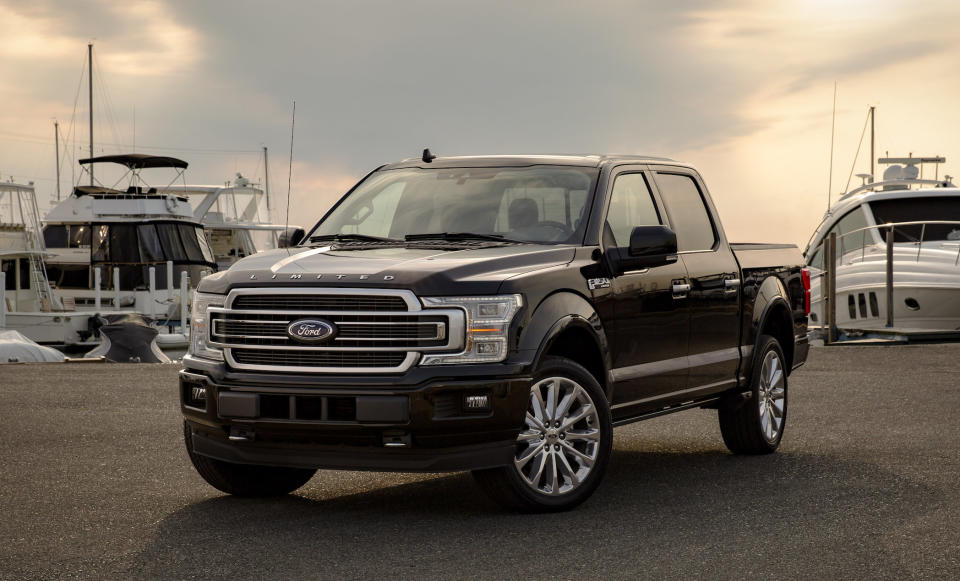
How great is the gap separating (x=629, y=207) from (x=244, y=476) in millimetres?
2985

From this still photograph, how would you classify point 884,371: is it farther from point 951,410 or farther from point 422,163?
point 422,163

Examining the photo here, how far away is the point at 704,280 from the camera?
861 cm

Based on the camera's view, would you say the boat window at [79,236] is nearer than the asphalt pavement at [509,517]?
No

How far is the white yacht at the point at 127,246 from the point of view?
47.0 m

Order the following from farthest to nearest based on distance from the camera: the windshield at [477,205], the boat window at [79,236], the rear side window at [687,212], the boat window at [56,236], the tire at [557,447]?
the boat window at [56,236], the boat window at [79,236], the rear side window at [687,212], the windshield at [477,205], the tire at [557,447]

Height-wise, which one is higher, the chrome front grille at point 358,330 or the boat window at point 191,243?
the boat window at point 191,243

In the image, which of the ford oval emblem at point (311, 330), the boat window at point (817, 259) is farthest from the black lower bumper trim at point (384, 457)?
the boat window at point (817, 259)

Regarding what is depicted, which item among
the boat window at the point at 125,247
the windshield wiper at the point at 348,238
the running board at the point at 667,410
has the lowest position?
the running board at the point at 667,410

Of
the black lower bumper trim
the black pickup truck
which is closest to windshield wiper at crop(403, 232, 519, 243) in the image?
the black pickup truck

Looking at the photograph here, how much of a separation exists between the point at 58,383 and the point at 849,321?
55.9 ft

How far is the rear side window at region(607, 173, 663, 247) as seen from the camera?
25.9ft

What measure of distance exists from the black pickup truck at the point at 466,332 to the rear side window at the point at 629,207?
17 millimetres

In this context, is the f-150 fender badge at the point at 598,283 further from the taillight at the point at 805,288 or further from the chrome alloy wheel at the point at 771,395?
the taillight at the point at 805,288

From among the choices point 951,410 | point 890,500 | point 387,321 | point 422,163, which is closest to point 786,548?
point 890,500
